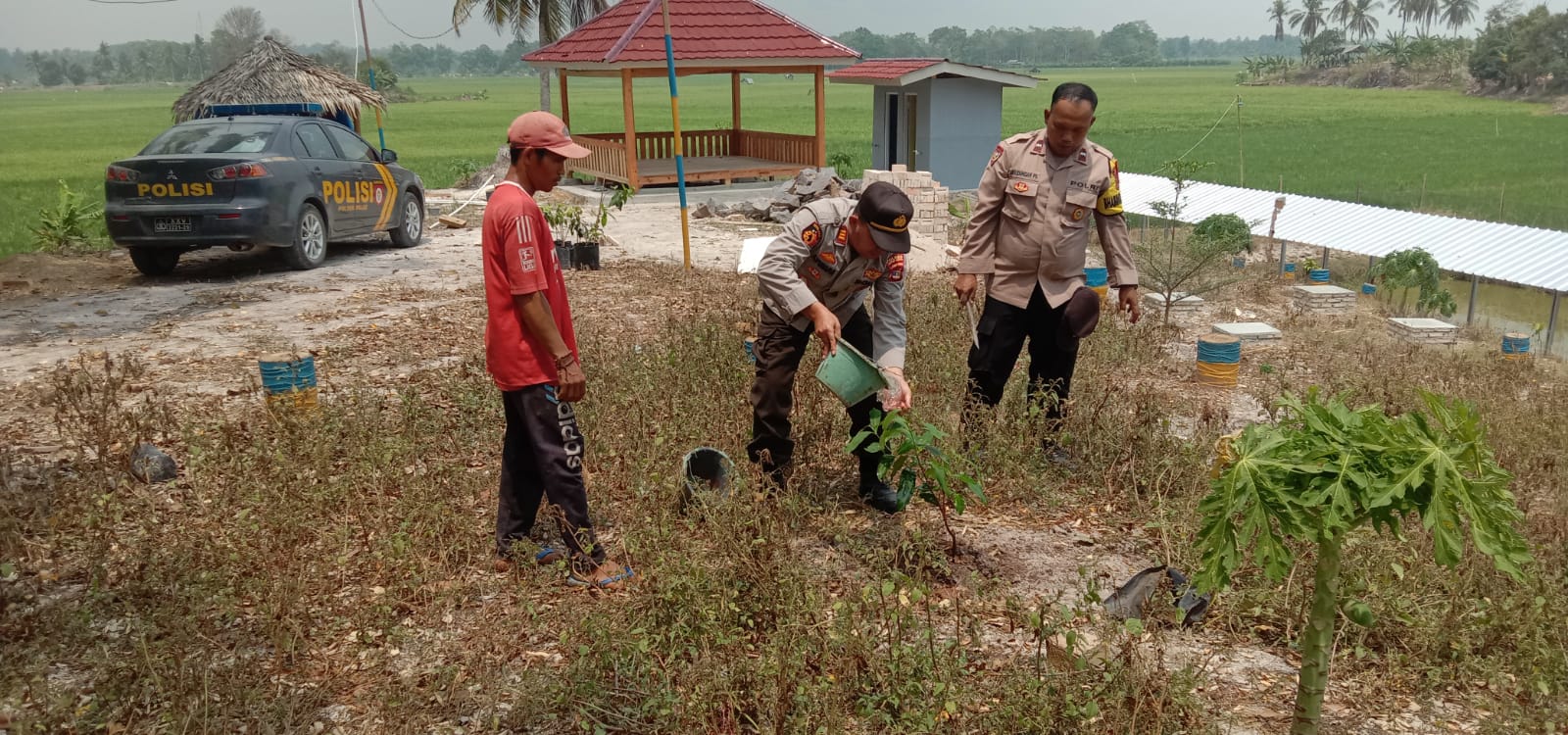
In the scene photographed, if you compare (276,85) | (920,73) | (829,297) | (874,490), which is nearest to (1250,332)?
Answer: (874,490)

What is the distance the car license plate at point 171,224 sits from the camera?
9125 mm

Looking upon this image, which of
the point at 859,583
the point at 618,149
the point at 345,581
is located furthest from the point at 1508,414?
the point at 618,149

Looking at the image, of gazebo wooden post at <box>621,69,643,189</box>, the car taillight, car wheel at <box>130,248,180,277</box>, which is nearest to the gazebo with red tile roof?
gazebo wooden post at <box>621,69,643,189</box>

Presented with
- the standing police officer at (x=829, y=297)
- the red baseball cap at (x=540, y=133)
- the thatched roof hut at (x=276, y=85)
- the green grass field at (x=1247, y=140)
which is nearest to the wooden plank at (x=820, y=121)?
the thatched roof hut at (x=276, y=85)

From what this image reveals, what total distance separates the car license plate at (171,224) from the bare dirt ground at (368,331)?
0.53 meters

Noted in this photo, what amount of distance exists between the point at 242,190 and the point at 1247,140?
33503 millimetres

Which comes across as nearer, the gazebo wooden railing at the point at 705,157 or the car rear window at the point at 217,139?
the car rear window at the point at 217,139

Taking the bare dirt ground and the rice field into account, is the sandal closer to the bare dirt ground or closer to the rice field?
the bare dirt ground

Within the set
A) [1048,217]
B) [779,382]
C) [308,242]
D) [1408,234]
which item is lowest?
[1408,234]

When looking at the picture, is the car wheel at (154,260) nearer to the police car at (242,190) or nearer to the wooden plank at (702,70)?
the police car at (242,190)

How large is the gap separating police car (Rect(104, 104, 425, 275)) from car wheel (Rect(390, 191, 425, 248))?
2.81ft

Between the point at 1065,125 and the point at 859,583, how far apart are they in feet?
6.83

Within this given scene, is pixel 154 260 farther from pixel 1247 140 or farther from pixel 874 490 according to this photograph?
pixel 1247 140

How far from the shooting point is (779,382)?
407 cm
